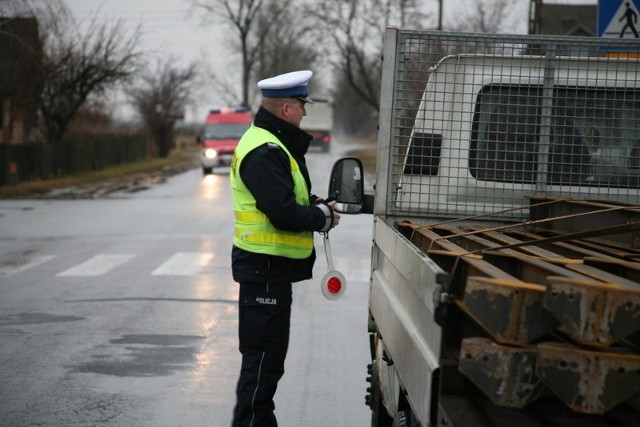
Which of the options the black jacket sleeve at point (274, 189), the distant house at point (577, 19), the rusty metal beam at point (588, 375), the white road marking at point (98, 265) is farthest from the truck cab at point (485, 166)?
the distant house at point (577, 19)

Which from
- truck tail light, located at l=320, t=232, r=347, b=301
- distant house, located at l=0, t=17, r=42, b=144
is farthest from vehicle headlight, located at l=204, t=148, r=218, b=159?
truck tail light, located at l=320, t=232, r=347, b=301

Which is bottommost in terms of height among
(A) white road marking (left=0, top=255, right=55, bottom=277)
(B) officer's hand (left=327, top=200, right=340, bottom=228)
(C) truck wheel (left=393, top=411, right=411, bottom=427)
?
(A) white road marking (left=0, top=255, right=55, bottom=277)

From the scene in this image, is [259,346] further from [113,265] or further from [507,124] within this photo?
[113,265]

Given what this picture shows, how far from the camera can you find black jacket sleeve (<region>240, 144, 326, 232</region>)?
16.0ft

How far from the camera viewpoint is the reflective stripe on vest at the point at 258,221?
16.5ft

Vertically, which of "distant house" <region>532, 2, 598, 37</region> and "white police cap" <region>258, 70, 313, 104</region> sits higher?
"distant house" <region>532, 2, 598, 37</region>

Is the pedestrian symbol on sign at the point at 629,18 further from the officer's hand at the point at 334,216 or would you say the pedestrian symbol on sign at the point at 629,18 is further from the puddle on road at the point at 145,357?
the officer's hand at the point at 334,216

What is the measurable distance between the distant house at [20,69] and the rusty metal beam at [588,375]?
97.7ft

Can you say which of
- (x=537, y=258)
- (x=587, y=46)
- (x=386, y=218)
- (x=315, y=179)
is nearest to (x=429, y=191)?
(x=386, y=218)

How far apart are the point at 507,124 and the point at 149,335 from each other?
4.62m

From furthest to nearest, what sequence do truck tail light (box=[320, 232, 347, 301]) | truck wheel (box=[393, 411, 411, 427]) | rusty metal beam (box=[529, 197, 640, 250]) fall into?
truck tail light (box=[320, 232, 347, 301]) < rusty metal beam (box=[529, 197, 640, 250]) < truck wheel (box=[393, 411, 411, 427])

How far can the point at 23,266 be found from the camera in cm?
1436

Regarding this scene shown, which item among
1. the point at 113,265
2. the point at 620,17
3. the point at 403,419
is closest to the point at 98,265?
the point at 113,265

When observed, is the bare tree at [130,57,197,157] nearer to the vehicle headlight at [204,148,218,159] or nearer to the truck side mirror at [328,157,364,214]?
the vehicle headlight at [204,148,218,159]
